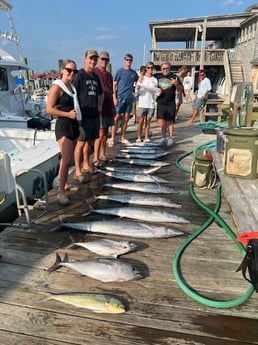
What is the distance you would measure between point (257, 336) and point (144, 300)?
2.42ft

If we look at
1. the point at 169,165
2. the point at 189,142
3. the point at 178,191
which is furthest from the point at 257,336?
the point at 189,142

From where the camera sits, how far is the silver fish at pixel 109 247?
267 centimetres

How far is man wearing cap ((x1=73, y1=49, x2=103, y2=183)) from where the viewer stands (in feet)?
13.9

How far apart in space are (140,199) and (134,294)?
5.94ft

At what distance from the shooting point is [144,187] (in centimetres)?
440

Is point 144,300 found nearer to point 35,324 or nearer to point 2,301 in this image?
point 35,324

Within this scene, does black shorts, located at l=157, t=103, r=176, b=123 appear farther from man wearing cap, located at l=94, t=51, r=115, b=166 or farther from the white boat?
the white boat

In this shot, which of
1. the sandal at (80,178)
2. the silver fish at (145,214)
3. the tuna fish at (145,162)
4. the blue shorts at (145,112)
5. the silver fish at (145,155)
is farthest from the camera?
the blue shorts at (145,112)

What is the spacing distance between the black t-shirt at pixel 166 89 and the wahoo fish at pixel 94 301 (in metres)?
5.38

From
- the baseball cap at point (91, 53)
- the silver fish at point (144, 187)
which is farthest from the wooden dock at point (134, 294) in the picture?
the baseball cap at point (91, 53)

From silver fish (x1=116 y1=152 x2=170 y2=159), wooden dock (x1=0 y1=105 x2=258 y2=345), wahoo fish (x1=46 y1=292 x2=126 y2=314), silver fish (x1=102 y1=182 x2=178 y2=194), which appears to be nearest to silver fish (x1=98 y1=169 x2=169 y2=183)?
silver fish (x1=102 y1=182 x2=178 y2=194)

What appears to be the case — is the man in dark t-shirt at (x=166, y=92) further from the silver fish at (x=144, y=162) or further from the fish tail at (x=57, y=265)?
the fish tail at (x=57, y=265)

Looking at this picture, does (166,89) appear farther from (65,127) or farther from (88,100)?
(65,127)

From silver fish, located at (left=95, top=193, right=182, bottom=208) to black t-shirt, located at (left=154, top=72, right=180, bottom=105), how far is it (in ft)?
11.3
